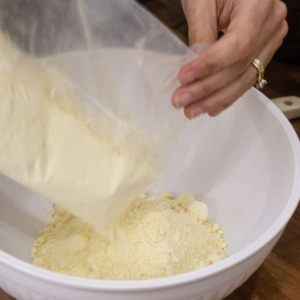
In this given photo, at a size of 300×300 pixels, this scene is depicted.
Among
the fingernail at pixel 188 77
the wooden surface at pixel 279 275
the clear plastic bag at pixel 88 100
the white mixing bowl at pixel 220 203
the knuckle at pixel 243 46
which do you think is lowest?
the wooden surface at pixel 279 275

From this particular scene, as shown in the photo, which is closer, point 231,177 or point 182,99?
point 182,99

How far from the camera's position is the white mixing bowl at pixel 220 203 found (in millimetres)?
429

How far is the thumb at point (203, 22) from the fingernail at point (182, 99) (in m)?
0.12

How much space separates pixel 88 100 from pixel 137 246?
19 cm

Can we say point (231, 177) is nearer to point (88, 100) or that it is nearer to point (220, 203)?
point (220, 203)

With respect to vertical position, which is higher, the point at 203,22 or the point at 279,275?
the point at 203,22

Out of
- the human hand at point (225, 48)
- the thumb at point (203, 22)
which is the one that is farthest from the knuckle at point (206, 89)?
the thumb at point (203, 22)

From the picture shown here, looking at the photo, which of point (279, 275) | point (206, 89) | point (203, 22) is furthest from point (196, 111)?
point (279, 275)

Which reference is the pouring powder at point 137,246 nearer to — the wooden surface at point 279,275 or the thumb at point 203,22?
the wooden surface at point 279,275

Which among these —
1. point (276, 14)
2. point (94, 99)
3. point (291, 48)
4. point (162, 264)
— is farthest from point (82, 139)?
point (291, 48)

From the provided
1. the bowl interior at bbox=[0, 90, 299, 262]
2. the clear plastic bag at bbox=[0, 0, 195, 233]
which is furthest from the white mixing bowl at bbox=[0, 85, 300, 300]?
the clear plastic bag at bbox=[0, 0, 195, 233]

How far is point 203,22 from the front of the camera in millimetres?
631

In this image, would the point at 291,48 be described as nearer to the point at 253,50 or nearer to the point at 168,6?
the point at 168,6

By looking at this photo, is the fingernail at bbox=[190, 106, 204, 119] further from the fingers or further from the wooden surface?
the wooden surface
